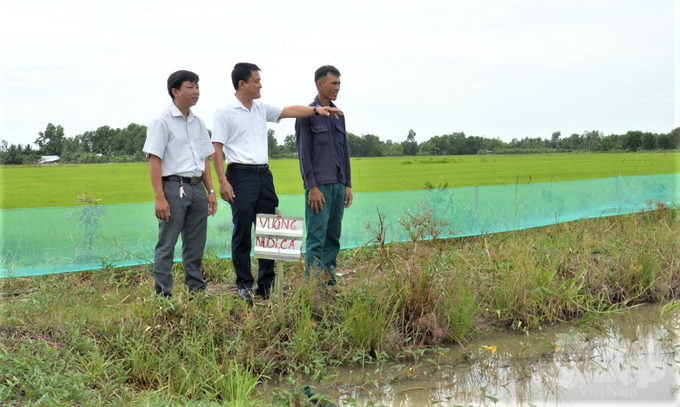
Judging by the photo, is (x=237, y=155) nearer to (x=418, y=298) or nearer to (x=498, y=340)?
(x=418, y=298)

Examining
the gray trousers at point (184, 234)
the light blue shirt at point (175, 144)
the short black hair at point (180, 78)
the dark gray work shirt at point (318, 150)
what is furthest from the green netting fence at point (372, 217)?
the short black hair at point (180, 78)

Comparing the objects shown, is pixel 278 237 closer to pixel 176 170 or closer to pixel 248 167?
pixel 248 167

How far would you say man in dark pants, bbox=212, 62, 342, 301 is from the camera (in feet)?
16.3

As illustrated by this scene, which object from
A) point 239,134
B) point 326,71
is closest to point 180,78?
point 239,134

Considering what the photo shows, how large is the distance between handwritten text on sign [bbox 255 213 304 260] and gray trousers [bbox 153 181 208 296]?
19.2 inches

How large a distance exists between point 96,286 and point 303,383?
7.07 feet

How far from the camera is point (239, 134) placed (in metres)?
5.00

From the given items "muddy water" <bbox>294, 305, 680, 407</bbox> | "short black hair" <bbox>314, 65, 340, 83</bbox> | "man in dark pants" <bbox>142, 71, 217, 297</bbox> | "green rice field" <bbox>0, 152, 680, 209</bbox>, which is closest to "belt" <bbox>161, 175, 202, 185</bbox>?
"man in dark pants" <bbox>142, 71, 217, 297</bbox>

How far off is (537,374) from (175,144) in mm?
2814

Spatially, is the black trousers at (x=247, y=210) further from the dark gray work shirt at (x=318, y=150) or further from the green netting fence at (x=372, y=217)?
the green netting fence at (x=372, y=217)

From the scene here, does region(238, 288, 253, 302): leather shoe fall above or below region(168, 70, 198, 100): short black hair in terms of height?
below

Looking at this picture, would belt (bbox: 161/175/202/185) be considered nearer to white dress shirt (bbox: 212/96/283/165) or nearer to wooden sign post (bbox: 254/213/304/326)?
white dress shirt (bbox: 212/96/283/165)

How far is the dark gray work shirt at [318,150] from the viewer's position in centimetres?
523

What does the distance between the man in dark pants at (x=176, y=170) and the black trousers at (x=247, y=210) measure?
0.23 m
